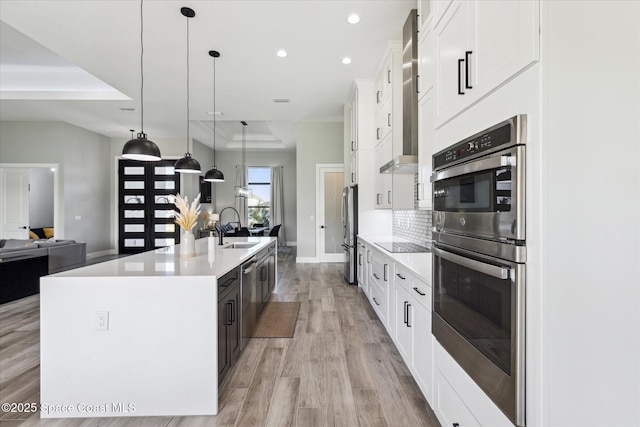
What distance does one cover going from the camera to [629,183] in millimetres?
738

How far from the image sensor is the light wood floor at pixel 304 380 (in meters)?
1.79

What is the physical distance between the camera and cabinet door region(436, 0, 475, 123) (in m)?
1.36

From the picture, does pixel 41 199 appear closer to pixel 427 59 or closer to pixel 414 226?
pixel 414 226

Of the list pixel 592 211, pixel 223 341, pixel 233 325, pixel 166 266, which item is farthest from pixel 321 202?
pixel 592 211

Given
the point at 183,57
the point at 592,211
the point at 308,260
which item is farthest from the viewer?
the point at 308,260

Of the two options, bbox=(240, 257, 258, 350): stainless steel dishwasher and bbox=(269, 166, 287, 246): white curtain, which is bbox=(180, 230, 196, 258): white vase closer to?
bbox=(240, 257, 258, 350): stainless steel dishwasher

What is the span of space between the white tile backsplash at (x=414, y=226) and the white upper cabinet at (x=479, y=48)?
1.74 m

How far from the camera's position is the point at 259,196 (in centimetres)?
1052

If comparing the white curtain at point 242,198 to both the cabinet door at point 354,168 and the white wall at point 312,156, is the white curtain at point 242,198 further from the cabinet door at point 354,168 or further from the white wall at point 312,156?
the cabinet door at point 354,168

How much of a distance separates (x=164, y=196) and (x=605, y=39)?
8914 mm

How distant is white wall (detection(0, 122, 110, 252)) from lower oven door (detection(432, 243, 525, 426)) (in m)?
8.29

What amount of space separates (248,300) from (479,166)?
2.24m

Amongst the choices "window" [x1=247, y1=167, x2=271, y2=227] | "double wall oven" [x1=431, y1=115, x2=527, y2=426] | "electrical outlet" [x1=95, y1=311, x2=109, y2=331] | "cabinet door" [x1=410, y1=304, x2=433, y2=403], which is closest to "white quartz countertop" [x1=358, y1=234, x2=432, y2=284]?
"cabinet door" [x1=410, y1=304, x2=433, y2=403]

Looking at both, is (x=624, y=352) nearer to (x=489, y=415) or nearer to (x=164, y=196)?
(x=489, y=415)
